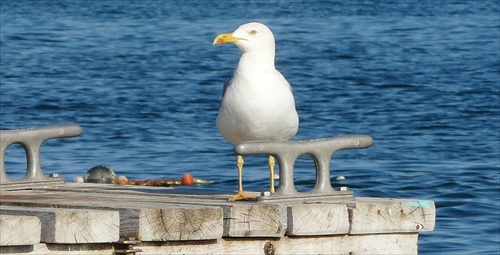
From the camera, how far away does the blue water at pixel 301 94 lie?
651 inches

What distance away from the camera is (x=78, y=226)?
6.05m

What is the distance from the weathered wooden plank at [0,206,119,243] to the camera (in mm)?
6020

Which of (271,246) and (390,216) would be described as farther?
(390,216)

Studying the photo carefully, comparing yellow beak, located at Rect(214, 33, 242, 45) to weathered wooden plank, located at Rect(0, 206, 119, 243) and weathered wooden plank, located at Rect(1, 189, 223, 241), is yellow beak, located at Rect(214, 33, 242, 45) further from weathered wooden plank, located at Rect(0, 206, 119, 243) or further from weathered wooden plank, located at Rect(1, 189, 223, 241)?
weathered wooden plank, located at Rect(0, 206, 119, 243)

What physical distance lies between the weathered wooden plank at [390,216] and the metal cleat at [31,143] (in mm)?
1955

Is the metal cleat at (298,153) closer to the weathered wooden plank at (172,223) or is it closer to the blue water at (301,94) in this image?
the weathered wooden plank at (172,223)

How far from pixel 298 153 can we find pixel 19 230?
5.60 feet

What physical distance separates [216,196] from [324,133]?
12.9m

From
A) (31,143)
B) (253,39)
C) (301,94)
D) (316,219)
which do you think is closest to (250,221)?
(316,219)

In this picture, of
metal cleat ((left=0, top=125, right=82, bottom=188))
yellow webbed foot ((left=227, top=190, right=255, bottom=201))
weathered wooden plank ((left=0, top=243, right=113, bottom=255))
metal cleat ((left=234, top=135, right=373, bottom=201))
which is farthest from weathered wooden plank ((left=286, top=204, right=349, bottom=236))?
metal cleat ((left=0, top=125, right=82, bottom=188))

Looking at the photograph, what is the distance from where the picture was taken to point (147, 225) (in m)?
6.20

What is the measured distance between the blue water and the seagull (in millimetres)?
5764

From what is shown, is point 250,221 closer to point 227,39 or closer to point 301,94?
point 227,39

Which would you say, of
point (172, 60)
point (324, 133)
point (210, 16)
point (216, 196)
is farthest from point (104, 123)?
point (210, 16)
